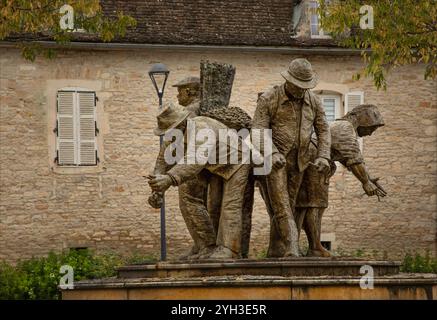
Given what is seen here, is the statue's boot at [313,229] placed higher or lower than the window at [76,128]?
lower

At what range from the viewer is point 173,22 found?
3031 cm

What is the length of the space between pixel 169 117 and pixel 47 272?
1156 cm

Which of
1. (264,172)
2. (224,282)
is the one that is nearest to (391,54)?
(264,172)

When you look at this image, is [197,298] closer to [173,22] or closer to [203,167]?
[203,167]

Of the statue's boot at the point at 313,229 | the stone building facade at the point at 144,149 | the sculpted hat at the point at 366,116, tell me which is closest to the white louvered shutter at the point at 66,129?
the stone building facade at the point at 144,149

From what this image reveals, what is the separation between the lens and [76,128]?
30.4 metres

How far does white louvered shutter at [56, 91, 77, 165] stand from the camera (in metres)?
30.2

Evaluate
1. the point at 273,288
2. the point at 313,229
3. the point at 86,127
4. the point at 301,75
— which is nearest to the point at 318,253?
the point at 313,229

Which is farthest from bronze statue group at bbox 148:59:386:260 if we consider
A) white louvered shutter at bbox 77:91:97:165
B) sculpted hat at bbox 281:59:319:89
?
white louvered shutter at bbox 77:91:97:165

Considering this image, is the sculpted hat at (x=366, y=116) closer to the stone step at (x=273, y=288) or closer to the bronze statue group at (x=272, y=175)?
the bronze statue group at (x=272, y=175)

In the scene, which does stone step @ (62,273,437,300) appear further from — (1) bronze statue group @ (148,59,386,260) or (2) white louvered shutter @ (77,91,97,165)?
(2) white louvered shutter @ (77,91,97,165)

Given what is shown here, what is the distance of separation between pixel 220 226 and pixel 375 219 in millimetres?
16654

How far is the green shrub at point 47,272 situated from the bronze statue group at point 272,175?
9782 mm

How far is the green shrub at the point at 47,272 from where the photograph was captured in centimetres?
2577
